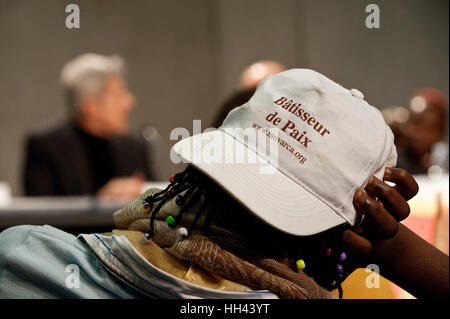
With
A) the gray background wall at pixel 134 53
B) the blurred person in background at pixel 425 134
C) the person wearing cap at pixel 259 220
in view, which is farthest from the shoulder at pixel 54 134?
the person wearing cap at pixel 259 220

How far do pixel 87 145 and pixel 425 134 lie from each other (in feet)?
6.10

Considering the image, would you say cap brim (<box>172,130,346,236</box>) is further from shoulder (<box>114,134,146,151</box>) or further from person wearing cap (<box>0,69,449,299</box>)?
shoulder (<box>114,134,146,151</box>)

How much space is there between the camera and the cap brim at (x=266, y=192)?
0.64 metres

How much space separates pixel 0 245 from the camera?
27.0 inches

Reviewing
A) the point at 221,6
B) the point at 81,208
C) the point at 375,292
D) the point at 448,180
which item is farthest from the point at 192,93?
the point at 375,292

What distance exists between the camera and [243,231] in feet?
2.23

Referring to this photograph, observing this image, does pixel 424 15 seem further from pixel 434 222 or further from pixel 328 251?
pixel 328 251

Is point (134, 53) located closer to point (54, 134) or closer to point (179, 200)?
point (54, 134)

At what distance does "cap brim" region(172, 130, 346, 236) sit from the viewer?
0.64 m

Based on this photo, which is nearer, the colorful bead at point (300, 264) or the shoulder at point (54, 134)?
the colorful bead at point (300, 264)

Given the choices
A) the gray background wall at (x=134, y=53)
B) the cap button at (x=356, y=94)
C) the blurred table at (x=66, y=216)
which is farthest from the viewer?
the gray background wall at (x=134, y=53)

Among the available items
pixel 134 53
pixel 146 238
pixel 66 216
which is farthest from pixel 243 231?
pixel 134 53

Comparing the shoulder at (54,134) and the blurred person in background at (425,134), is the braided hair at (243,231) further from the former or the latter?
the shoulder at (54,134)

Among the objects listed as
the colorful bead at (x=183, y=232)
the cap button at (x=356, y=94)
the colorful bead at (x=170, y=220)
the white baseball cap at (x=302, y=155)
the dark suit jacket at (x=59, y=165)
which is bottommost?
the dark suit jacket at (x=59, y=165)
